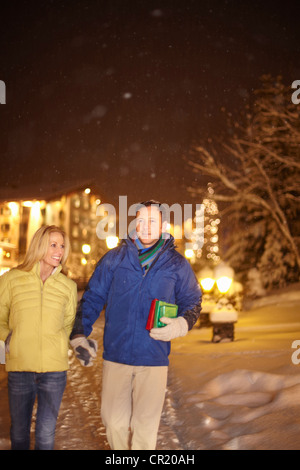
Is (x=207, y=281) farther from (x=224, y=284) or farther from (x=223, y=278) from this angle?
(x=224, y=284)

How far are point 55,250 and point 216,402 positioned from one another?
3.32 metres

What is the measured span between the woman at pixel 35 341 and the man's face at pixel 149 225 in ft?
2.37

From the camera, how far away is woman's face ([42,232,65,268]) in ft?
12.8

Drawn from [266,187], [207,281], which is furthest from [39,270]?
[266,187]

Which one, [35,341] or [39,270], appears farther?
[39,270]

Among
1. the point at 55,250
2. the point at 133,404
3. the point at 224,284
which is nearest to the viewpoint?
the point at 133,404

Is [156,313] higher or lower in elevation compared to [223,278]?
higher

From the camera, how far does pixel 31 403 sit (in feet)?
12.1

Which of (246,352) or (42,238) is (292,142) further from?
(42,238)

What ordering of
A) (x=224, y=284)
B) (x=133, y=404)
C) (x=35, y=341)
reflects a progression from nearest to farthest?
1. (x=35, y=341)
2. (x=133, y=404)
3. (x=224, y=284)

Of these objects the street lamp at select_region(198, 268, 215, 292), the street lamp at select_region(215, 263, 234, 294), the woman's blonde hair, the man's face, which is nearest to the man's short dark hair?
the man's face

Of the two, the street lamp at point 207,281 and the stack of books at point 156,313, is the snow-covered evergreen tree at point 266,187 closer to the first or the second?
the street lamp at point 207,281

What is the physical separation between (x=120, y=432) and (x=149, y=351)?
2.01 feet

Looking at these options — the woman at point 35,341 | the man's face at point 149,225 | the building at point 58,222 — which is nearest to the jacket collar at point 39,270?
the woman at point 35,341
